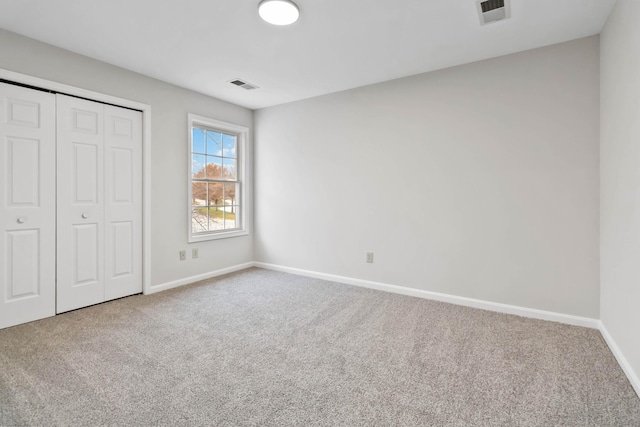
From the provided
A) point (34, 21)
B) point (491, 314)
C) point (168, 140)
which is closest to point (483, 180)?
point (491, 314)

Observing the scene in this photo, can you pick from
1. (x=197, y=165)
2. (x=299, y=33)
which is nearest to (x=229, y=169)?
(x=197, y=165)

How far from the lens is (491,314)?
2936 millimetres

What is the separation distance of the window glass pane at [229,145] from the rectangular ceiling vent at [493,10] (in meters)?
3.47

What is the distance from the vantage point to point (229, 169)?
15.2 ft

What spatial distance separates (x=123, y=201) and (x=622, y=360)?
4.47 meters

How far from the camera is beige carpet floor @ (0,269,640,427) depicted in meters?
1.58

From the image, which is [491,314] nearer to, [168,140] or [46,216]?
[168,140]

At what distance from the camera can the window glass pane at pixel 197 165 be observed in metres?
4.10

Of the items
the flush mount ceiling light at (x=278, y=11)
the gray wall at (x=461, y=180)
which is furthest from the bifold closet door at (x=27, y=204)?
the gray wall at (x=461, y=180)

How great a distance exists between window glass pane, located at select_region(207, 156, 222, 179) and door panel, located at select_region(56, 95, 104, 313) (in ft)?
4.51

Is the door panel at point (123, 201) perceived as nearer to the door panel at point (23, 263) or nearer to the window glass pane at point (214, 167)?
the door panel at point (23, 263)

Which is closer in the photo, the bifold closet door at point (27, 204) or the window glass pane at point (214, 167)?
the bifold closet door at point (27, 204)

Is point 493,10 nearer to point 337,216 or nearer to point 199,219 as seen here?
point 337,216

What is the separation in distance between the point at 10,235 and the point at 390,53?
12.2ft
